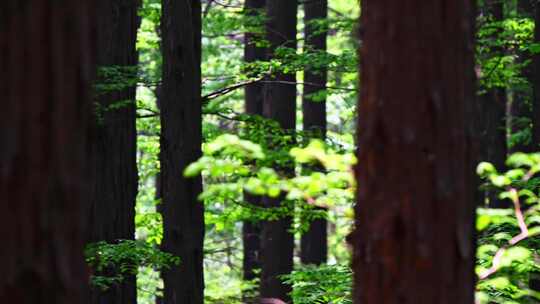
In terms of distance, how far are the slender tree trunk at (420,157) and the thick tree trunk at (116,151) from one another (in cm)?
658

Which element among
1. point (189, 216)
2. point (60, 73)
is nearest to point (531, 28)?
point (189, 216)

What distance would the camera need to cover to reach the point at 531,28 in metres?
12.9

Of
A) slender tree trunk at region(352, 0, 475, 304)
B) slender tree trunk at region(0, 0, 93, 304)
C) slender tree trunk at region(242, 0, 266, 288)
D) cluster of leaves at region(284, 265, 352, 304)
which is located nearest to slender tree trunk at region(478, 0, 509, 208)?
slender tree trunk at region(242, 0, 266, 288)

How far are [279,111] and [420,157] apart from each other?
37.0 feet

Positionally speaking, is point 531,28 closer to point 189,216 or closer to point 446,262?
point 189,216

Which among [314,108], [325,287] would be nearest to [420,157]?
[325,287]

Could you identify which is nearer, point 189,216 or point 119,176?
point 189,216

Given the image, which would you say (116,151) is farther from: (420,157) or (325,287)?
(420,157)

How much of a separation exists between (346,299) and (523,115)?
1422 centimetres

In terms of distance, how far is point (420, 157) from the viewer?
3.00m

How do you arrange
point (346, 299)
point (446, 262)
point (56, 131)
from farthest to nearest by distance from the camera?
point (346, 299) < point (446, 262) < point (56, 131)

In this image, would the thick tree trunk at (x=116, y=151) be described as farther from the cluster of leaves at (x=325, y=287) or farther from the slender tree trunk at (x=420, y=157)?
the slender tree trunk at (x=420, y=157)

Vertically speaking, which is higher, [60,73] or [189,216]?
[60,73]

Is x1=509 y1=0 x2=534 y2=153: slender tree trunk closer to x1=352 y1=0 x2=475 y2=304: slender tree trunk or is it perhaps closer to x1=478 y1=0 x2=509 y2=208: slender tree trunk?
x1=478 y1=0 x2=509 y2=208: slender tree trunk
